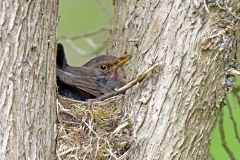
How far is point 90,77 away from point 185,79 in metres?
1.91

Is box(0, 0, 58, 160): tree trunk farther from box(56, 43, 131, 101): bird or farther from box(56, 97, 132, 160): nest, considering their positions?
box(56, 43, 131, 101): bird

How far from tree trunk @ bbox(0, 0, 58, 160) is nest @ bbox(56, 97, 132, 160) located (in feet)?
1.49

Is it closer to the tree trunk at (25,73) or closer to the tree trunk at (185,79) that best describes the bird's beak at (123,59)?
the tree trunk at (185,79)

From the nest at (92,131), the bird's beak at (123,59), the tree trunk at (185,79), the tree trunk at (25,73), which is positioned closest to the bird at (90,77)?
the bird's beak at (123,59)

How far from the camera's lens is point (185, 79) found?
342 centimetres

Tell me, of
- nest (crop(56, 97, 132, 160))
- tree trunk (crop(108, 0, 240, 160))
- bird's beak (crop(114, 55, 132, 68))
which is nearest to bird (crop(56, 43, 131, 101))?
bird's beak (crop(114, 55, 132, 68))

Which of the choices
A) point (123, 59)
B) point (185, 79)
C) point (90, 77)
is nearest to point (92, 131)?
point (185, 79)

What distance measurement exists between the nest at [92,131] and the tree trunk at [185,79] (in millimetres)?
141

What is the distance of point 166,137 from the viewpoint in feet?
11.3

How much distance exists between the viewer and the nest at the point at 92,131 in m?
3.66

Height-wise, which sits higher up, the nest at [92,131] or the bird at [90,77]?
the bird at [90,77]

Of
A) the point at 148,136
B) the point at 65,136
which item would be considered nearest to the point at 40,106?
the point at 65,136

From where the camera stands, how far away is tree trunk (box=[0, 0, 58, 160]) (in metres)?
3.07

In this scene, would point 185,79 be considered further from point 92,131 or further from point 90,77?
point 90,77
